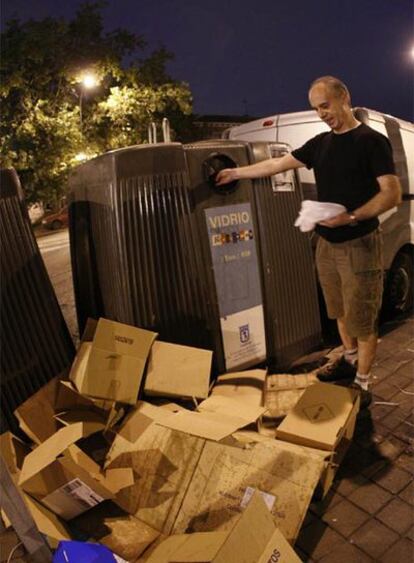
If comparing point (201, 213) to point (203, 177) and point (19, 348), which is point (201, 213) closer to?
point (203, 177)

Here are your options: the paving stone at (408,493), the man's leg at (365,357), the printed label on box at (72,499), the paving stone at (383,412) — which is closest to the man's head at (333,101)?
the man's leg at (365,357)

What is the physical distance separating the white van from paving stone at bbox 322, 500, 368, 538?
2861 millimetres

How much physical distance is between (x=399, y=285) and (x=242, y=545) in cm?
385

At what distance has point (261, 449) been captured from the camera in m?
2.26

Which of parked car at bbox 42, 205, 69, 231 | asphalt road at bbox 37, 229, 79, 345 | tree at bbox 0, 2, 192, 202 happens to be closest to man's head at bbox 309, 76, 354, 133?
asphalt road at bbox 37, 229, 79, 345

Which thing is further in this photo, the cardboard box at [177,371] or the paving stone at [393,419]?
the paving stone at [393,419]

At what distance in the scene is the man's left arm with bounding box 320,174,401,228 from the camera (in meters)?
2.59

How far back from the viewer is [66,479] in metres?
2.06

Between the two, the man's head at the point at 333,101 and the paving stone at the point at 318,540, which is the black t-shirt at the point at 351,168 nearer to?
the man's head at the point at 333,101

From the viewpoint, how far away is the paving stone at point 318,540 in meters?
2.07

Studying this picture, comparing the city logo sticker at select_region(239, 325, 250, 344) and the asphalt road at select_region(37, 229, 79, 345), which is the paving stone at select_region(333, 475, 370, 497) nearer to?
the city logo sticker at select_region(239, 325, 250, 344)

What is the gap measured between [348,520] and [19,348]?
6.59ft

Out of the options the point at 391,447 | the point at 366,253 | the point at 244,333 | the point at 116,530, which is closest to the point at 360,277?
the point at 366,253

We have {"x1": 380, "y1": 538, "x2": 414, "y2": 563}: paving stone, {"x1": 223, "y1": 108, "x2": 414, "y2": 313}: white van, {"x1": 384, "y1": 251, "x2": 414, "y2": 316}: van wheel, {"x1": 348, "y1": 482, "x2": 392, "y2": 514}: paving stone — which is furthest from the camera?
{"x1": 384, "y1": 251, "x2": 414, "y2": 316}: van wheel
